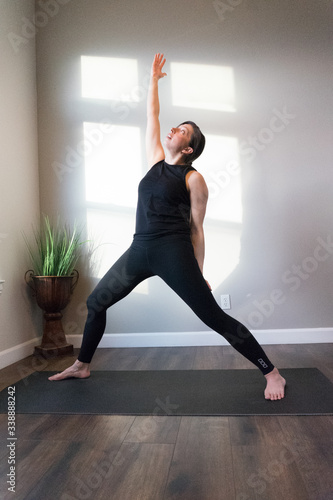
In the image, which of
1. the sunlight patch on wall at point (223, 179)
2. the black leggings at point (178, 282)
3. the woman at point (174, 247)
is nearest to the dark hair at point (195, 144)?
the woman at point (174, 247)

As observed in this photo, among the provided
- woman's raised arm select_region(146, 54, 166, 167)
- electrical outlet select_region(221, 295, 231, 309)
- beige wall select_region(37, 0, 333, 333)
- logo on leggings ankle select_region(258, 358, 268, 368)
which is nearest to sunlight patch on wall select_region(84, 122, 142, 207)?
beige wall select_region(37, 0, 333, 333)

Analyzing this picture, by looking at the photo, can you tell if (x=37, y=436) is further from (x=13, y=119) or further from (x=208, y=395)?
(x=13, y=119)

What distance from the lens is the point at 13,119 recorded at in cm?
314

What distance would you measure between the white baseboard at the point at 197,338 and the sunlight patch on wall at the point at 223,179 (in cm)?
93

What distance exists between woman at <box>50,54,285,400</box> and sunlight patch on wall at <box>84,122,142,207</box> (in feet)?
4.37

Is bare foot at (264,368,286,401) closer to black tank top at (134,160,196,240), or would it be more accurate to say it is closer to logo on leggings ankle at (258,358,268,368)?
logo on leggings ankle at (258,358,268,368)

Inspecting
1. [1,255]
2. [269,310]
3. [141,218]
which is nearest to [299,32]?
[269,310]

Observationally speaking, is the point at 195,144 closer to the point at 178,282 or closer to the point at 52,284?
the point at 178,282

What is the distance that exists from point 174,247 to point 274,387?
761 mm

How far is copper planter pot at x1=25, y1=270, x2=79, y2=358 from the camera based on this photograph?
9.87ft

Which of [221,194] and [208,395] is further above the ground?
[221,194]

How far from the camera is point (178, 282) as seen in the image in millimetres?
1856

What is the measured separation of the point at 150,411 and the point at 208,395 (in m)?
0.33

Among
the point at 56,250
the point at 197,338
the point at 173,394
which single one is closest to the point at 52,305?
the point at 56,250
